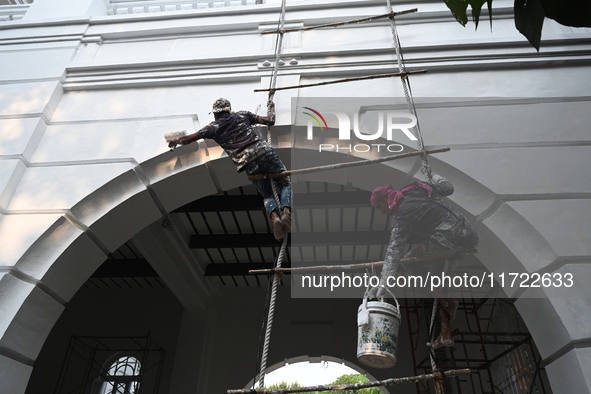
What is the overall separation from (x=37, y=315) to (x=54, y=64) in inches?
129

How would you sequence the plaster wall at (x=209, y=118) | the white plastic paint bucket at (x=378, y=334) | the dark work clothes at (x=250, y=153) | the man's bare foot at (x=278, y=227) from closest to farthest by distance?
the white plastic paint bucket at (x=378, y=334), the man's bare foot at (x=278, y=227), the dark work clothes at (x=250, y=153), the plaster wall at (x=209, y=118)

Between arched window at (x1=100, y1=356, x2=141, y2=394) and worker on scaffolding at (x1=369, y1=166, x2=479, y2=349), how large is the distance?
11.4 metres

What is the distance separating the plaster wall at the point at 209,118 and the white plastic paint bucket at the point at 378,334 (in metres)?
1.64

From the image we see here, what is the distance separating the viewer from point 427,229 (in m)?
3.19

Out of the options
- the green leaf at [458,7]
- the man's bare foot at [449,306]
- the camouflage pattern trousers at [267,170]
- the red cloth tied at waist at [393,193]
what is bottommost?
the man's bare foot at [449,306]

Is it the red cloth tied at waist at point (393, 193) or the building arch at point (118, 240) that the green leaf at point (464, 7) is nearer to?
the red cloth tied at waist at point (393, 193)

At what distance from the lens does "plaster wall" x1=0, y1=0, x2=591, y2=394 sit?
161 inches

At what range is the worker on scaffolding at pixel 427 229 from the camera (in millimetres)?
3102

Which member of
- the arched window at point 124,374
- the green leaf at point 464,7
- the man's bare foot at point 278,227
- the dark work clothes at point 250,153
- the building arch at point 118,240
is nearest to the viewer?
the green leaf at point 464,7

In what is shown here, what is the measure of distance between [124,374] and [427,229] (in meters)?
12.2

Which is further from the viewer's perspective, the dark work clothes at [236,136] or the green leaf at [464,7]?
the dark work clothes at [236,136]

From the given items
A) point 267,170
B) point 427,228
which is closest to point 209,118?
point 267,170

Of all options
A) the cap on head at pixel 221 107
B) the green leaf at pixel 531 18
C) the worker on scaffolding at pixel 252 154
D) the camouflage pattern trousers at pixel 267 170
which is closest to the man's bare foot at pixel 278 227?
the worker on scaffolding at pixel 252 154

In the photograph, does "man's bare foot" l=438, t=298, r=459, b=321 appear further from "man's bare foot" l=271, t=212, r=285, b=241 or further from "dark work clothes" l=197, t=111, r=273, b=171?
"dark work clothes" l=197, t=111, r=273, b=171
